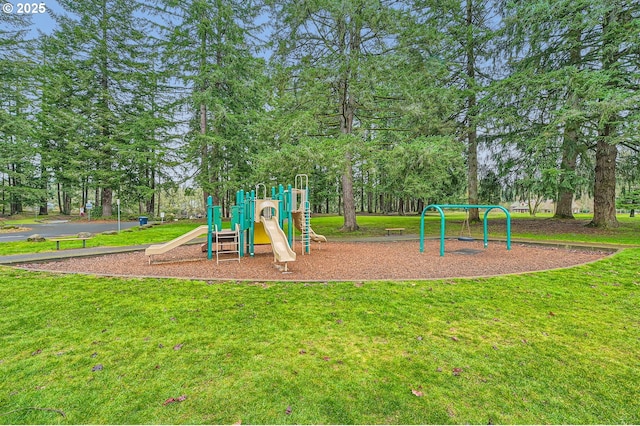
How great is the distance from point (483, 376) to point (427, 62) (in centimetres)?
1368

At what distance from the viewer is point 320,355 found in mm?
3076

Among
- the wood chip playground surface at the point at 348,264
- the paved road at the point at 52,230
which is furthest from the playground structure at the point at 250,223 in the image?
the paved road at the point at 52,230

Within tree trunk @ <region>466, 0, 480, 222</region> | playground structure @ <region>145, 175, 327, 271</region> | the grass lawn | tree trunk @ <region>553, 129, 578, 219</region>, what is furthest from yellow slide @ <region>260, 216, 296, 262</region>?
tree trunk @ <region>466, 0, 480, 222</region>

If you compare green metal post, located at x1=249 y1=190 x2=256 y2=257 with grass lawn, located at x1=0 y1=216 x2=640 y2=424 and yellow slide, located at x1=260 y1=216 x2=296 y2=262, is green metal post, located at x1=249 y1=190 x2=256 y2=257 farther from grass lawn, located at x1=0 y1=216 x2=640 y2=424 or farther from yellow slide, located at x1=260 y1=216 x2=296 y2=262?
grass lawn, located at x1=0 y1=216 x2=640 y2=424

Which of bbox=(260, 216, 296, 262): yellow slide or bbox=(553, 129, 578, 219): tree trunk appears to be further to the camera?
bbox=(553, 129, 578, 219): tree trunk

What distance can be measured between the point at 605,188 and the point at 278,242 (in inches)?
627

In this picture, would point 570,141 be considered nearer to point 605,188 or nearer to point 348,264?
point 605,188

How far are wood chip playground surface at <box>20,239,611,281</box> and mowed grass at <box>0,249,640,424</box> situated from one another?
1.18m

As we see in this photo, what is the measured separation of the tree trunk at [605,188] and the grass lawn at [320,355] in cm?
1191

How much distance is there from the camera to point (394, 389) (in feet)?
8.30

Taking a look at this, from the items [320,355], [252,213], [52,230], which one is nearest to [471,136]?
[252,213]

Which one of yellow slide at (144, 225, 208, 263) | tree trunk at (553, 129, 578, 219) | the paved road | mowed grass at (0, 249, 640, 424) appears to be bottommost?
mowed grass at (0, 249, 640, 424)

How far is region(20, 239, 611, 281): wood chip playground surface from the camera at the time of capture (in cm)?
646

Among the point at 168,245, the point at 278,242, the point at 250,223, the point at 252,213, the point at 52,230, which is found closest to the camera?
the point at 278,242
